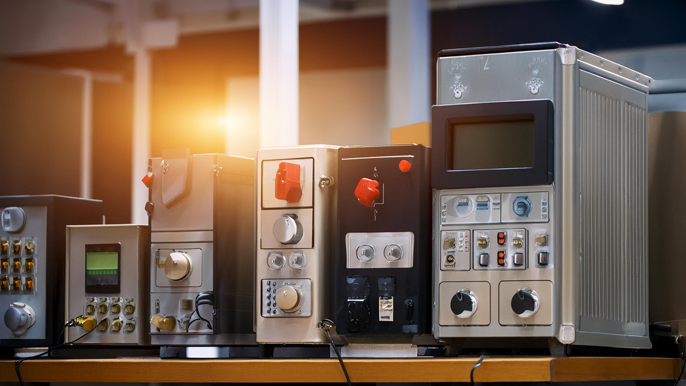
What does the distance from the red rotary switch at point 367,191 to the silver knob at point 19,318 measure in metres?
0.93

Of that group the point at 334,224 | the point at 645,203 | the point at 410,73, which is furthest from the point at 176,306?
the point at 410,73

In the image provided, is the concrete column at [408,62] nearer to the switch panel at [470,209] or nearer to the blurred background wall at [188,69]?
the blurred background wall at [188,69]

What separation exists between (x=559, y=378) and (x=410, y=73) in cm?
264

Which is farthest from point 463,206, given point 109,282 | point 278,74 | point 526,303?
point 278,74

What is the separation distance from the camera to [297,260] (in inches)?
68.7

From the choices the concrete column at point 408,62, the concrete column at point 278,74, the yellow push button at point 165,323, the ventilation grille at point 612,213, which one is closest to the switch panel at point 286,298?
the yellow push button at point 165,323

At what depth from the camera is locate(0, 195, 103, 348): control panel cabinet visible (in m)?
2.04

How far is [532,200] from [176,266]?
31.5 inches

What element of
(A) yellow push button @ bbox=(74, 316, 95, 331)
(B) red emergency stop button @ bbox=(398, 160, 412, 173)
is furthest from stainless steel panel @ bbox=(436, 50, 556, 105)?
(A) yellow push button @ bbox=(74, 316, 95, 331)

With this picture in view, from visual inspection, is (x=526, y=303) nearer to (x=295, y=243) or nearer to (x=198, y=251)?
(x=295, y=243)

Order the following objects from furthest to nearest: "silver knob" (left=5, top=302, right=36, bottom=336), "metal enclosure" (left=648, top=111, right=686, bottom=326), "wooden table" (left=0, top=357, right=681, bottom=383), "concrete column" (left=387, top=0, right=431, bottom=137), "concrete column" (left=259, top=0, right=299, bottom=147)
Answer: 1. "concrete column" (left=387, top=0, right=431, bottom=137)
2. "concrete column" (left=259, top=0, right=299, bottom=147)
3. "silver knob" (left=5, top=302, right=36, bottom=336)
4. "metal enclosure" (left=648, top=111, right=686, bottom=326)
5. "wooden table" (left=0, top=357, right=681, bottom=383)

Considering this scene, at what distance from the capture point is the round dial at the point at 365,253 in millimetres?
1692

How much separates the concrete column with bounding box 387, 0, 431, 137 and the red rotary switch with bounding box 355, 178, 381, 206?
2.17m

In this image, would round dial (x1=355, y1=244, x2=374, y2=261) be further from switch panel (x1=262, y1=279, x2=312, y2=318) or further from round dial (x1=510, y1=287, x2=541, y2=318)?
round dial (x1=510, y1=287, x2=541, y2=318)
